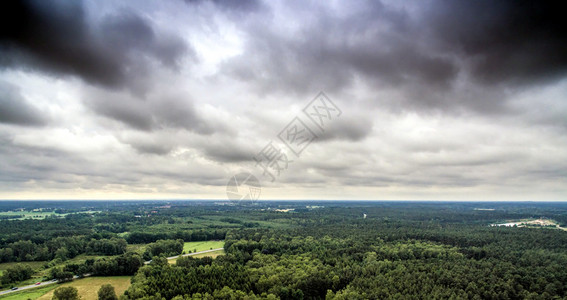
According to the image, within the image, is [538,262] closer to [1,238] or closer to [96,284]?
[96,284]

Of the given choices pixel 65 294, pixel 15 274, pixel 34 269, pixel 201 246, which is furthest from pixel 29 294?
pixel 201 246

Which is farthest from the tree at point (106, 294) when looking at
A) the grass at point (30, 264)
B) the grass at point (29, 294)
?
the grass at point (30, 264)

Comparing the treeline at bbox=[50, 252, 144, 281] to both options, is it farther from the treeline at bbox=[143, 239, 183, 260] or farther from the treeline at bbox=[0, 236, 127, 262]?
the treeline at bbox=[0, 236, 127, 262]

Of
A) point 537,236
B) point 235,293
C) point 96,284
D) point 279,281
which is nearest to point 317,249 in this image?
point 279,281

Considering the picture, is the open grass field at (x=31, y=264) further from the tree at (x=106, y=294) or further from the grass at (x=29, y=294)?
the tree at (x=106, y=294)

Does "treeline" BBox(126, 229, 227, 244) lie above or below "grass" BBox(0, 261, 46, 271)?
above

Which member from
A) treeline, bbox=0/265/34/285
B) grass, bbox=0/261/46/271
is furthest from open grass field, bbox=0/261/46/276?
treeline, bbox=0/265/34/285
